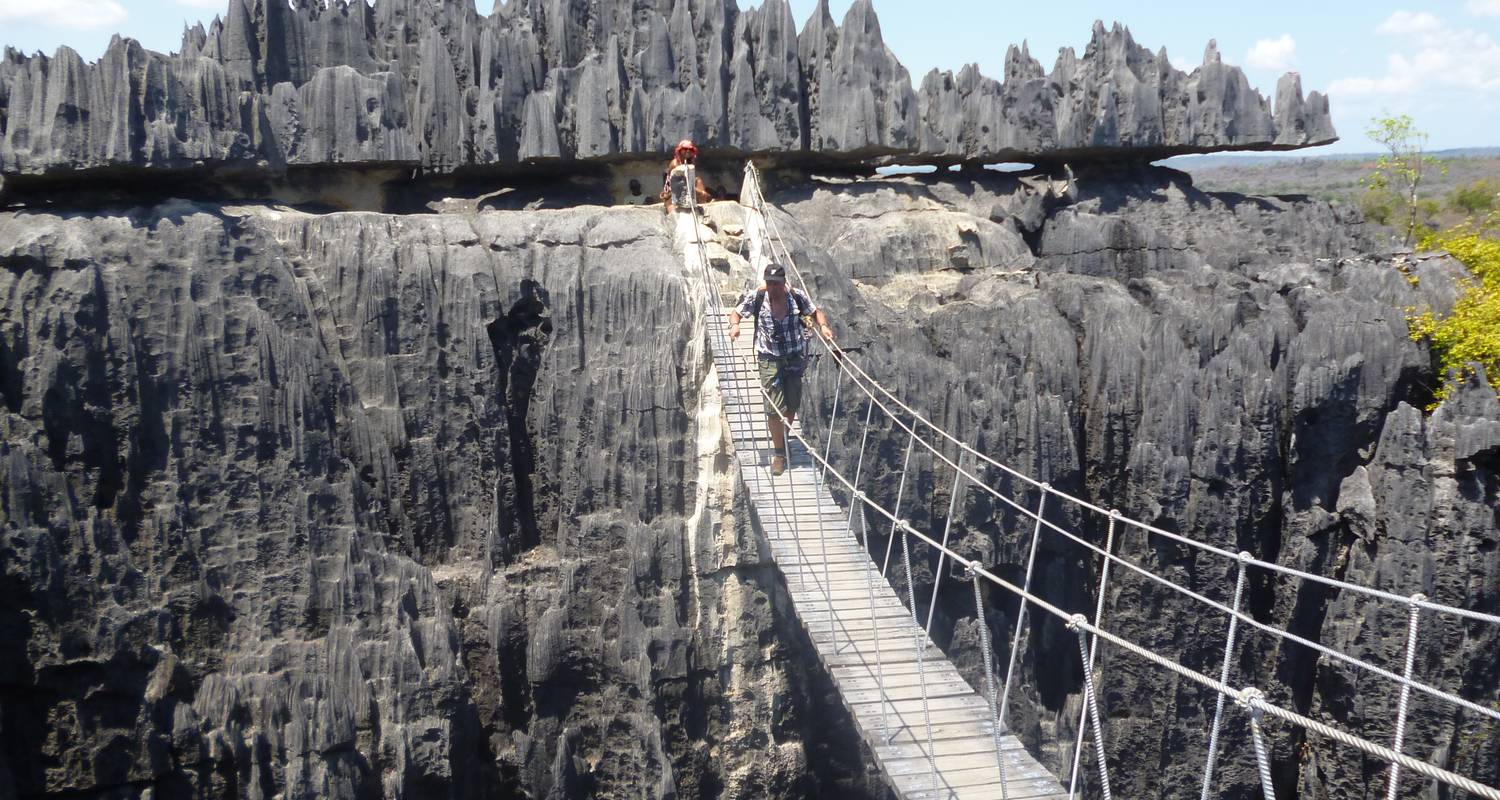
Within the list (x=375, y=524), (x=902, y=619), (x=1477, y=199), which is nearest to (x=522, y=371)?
(x=375, y=524)

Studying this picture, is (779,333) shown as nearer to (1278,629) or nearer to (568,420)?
(568,420)

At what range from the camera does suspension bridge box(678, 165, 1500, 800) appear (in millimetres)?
4621

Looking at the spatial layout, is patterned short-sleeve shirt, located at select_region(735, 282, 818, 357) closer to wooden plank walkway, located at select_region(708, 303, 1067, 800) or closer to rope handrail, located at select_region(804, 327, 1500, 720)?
rope handrail, located at select_region(804, 327, 1500, 720)

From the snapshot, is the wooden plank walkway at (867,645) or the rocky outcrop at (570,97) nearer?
the wooden plank walkway at (867,645)

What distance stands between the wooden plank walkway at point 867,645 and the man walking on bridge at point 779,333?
0.34 meters

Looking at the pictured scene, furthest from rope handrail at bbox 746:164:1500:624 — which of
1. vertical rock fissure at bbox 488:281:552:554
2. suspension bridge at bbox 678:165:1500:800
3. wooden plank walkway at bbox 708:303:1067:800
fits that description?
vertical rock fissure at bbox 488:281:552:554

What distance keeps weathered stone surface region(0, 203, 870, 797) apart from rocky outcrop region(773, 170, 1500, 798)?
5.94ft

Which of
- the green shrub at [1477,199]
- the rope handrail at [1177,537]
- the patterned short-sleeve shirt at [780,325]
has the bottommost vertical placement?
the rope handrail at [1177,537]

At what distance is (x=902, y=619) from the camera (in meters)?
6.75

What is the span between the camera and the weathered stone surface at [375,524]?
26.1 ft

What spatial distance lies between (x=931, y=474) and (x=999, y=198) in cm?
361

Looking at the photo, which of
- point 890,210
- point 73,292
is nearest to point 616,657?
point 73,292

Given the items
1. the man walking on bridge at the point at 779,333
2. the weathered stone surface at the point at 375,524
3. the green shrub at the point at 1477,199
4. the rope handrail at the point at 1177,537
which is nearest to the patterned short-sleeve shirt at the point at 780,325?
the man walking on bridge at the point at 779,333

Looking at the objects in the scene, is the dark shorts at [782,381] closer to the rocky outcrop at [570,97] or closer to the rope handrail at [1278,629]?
the rope handrail at [1278,629]
